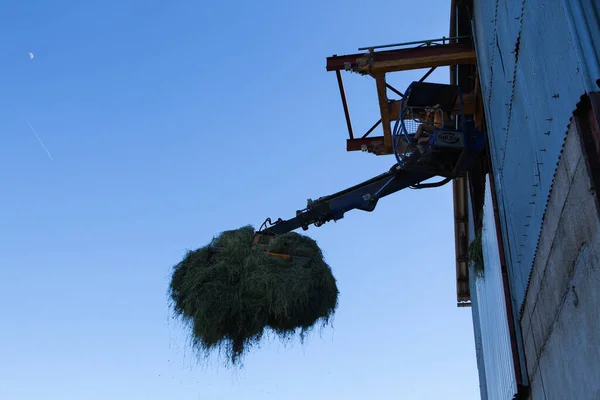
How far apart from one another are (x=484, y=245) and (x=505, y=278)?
2755mm

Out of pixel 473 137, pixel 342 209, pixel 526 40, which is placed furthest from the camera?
pixel 342 209

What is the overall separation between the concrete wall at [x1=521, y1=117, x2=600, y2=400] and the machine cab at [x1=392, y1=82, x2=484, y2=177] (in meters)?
4.17

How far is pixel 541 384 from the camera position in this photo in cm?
686

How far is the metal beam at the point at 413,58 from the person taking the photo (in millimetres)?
11891

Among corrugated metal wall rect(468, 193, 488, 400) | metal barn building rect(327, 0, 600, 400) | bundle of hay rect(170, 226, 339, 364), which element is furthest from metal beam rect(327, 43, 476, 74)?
corrugated metal wall rect(468, 193, 488, 400)

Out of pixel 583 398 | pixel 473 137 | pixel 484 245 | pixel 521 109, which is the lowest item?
pixel 583 398

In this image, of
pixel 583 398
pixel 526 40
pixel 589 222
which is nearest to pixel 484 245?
pixel 526 40

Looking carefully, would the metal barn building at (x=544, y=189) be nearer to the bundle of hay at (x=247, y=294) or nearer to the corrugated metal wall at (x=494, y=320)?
the corrugated metal wall at (x=494, y=320)

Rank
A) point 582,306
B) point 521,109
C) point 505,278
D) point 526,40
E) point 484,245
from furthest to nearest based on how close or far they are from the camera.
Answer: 1. point 484,245
2. point 505,278
3. point 521,109
4. point 526,40
5. point 582,306

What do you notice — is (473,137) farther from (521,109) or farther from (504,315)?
(521,109)

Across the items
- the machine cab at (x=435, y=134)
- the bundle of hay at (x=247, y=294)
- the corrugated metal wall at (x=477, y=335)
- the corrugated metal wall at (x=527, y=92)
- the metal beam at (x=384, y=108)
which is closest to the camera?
the corrugated metal wall at (x=527, y=92)

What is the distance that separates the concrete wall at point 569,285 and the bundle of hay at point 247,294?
530 centimetres

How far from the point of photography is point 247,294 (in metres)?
11.5

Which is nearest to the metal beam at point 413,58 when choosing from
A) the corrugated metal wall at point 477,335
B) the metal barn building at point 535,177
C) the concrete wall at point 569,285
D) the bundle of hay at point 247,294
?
the metal barn building at point 535,177
